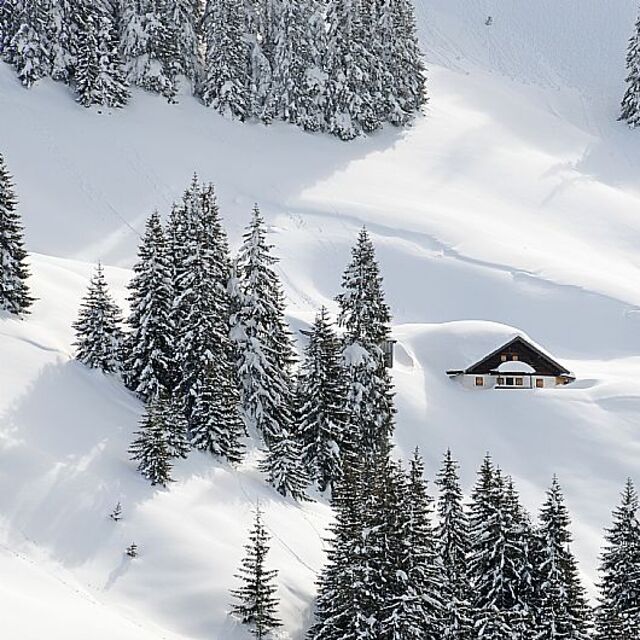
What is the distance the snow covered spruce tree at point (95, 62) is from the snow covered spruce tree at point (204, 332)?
1279 inches

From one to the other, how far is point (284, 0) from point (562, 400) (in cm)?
4067

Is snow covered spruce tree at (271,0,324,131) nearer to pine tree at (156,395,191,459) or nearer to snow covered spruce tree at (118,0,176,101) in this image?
snow covered spruce tree at (118,0,176,101)

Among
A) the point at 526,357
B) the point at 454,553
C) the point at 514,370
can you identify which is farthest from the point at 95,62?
the point at 454,553

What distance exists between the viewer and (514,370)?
1871 inches

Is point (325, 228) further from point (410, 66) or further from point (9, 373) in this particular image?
point (9, 373)

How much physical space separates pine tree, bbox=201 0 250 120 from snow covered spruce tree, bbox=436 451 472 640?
48.3 meters

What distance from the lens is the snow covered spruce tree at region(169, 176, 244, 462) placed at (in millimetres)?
33406

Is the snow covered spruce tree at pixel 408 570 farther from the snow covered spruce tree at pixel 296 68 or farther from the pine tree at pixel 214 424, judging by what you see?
the snow covered spruce tree at pixel 296 68

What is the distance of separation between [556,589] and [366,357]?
15090 mm

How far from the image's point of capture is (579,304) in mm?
56250

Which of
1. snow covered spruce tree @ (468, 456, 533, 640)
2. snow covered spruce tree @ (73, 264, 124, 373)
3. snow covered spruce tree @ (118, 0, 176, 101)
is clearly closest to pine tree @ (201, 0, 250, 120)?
snow covered spruce tree @ (118, 0, 176, 101)

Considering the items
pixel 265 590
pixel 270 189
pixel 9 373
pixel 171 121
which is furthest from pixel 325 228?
pixel 265 590

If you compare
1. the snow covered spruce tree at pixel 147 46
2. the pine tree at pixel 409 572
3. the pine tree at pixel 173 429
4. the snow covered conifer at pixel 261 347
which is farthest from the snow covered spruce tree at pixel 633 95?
the pine tree at pixel 409 572

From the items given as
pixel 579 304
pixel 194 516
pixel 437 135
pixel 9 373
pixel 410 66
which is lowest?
pixel 194 516
